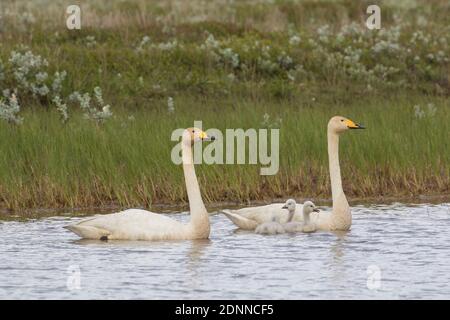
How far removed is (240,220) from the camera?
1593 cm

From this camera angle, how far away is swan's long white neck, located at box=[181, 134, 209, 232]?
1501cm

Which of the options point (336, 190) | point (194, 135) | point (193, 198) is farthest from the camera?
point (336, 190)

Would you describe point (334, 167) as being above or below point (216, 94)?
below

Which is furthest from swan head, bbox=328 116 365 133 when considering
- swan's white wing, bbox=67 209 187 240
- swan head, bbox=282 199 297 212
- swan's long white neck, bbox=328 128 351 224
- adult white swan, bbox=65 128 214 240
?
swan's white wing, bbox=67 209 187 240

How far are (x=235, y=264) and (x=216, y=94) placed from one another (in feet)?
35.6

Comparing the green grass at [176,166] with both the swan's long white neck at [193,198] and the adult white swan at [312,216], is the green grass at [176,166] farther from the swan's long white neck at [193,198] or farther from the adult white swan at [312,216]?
the swan's long white neck at [193,198]

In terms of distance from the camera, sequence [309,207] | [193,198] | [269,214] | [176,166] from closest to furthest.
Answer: [193,198] < [309,207] < [269,214] < [176,166]

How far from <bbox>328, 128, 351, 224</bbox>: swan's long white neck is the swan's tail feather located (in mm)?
927

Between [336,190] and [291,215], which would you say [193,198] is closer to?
[291,215]

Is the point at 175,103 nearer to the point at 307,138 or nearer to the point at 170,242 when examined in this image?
the point at 307,138

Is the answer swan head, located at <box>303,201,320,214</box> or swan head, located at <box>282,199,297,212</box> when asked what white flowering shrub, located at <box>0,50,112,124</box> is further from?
swan head, located at <box>303,201,320,214</box>

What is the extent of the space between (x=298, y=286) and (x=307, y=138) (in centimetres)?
671
